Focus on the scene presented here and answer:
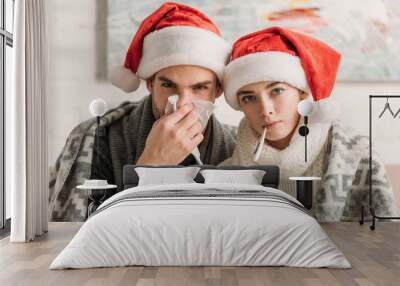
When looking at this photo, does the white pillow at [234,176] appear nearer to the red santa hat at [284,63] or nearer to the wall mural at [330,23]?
the red santa hat at [284,63]

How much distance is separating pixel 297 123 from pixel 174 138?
134 cm

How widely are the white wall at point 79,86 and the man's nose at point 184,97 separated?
22.6 inches

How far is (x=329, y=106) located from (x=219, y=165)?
1.37 metres

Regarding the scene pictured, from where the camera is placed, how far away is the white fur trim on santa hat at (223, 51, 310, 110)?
6.45 metres

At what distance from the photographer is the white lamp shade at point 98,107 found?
6512 mm

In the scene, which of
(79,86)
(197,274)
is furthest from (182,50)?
(197,274)

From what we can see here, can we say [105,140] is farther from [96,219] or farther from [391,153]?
[391,153]

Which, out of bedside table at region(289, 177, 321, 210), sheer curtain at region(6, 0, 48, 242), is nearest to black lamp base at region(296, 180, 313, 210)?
bedside table at region(289, 177, 321, 210)

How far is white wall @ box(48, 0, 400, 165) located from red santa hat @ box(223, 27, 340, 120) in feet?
0.90

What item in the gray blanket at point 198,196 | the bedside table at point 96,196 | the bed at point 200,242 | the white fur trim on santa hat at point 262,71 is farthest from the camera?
the white fur trim on santa hat at point 262,71

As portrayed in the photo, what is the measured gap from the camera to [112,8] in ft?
22.2

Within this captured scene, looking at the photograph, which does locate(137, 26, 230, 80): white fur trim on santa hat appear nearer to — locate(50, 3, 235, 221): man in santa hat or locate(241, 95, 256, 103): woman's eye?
locate(50, 3, 235, 221): man in santa hat

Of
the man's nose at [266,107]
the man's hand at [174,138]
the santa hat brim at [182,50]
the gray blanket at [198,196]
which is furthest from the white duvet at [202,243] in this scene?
the santa hat brim at [182,50]

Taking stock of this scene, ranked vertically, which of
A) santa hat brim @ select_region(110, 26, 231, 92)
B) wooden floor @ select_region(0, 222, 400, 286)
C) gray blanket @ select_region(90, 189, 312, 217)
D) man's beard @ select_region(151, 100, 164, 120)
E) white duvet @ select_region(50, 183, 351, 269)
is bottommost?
wooden floor @ select_region(0, 222, 400, 286)
